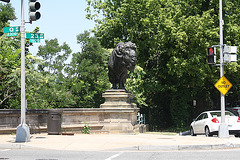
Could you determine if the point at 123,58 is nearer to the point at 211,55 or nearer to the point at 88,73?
the point at 211,55

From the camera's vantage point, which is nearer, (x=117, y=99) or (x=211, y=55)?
(x=211, y=55)

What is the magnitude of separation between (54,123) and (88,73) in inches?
448

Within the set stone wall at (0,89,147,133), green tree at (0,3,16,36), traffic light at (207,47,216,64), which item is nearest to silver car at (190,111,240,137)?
traffic light at (207,47,216,64)

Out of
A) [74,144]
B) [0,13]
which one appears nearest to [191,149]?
[74,144]

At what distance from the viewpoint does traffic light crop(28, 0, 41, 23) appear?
13.8 metres

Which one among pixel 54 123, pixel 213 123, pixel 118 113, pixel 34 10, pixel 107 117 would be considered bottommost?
pixel 213 123

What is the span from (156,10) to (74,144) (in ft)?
63.3

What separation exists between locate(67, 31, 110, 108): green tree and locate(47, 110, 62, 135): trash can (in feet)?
30.2

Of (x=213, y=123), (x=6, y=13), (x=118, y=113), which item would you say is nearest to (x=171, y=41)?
(x=213, y=123)

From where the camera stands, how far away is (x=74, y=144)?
13.8m

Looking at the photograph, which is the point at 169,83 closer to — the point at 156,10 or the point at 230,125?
the point at 156,10

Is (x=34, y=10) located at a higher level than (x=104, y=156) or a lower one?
higher

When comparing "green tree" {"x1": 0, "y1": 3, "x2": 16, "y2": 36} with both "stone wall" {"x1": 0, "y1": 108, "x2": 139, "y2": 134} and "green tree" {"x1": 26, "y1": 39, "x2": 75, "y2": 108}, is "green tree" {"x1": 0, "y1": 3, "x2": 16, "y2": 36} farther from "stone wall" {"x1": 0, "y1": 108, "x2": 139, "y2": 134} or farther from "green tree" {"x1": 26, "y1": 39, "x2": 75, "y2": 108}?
"stone wall" {"x1": 0, "y1": 108, "x2": 139, "y2": 134}

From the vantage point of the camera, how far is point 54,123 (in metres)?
17.1
